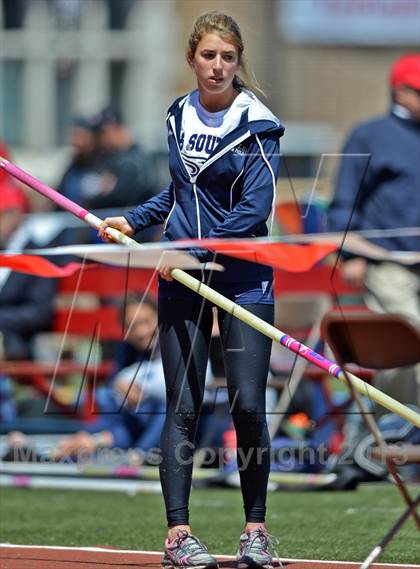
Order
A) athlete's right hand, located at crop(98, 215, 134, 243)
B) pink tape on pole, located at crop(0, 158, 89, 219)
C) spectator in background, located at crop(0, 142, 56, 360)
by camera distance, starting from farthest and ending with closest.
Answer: spectator in background, located at crop(0, 142, 56, 360)
pink tape on pole, located at crop(0, 158, 89, 219)
athlete's right hand, located at crop(98, 215, 134, 243)

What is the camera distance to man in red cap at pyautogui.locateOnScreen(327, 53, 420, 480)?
9.88 m

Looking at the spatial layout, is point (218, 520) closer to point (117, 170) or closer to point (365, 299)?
point (365, 299)

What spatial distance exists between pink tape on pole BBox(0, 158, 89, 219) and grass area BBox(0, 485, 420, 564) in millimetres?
1654

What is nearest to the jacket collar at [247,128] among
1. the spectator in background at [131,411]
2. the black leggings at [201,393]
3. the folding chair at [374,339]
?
the black leggings at [201,393]

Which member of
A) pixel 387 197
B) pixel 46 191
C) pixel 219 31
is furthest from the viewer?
pixel 387 197

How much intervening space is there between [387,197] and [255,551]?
14.0 ft

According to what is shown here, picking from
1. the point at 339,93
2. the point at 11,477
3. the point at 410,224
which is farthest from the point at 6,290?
the point at 339,93

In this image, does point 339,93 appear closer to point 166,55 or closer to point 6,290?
point 166,55

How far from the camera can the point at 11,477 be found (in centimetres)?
1002

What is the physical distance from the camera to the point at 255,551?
6066 mm

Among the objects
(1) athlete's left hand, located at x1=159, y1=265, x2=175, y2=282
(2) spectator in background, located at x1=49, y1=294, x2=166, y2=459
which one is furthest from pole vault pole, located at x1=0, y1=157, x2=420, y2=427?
(2) spectator in background, located at x1=49, y1=294, x2=166, y2=459

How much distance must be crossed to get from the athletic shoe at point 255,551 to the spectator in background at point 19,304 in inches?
243

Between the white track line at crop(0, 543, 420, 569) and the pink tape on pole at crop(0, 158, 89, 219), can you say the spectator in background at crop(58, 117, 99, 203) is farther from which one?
the pink tape on pole at crop(0, 158, 89, 219)

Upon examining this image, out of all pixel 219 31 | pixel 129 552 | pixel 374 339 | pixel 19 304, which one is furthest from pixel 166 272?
pixel 19 304
